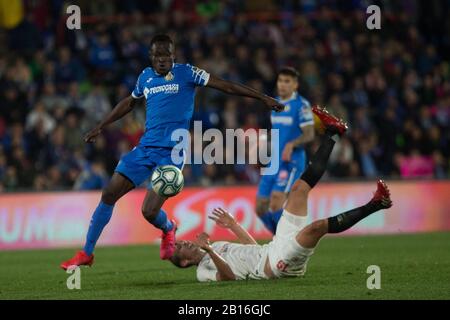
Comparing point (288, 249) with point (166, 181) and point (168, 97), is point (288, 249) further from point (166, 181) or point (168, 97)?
point (168, 97)

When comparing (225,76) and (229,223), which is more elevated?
(225,76)

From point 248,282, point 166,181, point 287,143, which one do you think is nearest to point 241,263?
point 248,282

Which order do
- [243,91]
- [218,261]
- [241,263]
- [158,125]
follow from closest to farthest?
[218,261]
[241,263]
[243,91]
[158,125]

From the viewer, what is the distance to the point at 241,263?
959 cm

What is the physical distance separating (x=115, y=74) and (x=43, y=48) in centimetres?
147

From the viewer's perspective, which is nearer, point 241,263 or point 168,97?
point 241,263

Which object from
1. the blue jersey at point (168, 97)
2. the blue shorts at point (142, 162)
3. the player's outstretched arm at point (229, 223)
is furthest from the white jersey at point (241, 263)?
the blue jersey at point (168, 97)

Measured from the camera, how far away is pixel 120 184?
33.1ft

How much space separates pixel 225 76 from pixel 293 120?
611 cm

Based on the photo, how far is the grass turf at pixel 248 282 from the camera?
8523mm

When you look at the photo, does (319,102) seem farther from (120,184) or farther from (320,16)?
(120,184)

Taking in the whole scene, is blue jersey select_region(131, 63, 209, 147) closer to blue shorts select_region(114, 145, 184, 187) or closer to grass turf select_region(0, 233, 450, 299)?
blue shorts select_region(114, 145, 184, 187)

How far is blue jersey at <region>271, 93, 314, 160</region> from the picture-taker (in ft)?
42.4
